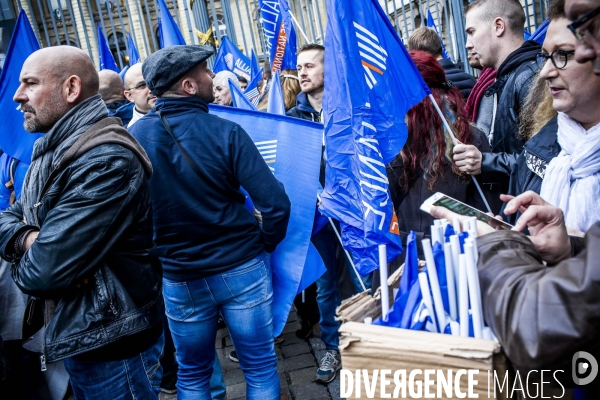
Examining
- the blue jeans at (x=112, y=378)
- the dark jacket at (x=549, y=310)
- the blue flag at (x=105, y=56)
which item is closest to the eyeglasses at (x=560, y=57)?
the dark jacket at (x=549, y=310)

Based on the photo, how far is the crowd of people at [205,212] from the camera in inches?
53.5

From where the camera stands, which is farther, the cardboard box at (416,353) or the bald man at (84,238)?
the bald man at (84,238)

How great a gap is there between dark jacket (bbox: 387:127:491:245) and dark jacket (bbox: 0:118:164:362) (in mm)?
1295

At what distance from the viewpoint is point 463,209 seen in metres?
1.75

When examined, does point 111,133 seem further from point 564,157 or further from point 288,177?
point 564,157

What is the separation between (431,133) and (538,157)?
24.1 inches

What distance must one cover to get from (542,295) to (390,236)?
1.36m

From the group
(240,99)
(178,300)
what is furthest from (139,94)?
(178,300)

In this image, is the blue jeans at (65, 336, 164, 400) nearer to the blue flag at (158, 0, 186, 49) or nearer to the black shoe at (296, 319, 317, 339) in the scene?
the black shoe at (296, 319, 317, 339)

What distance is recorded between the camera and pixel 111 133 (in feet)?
7.22

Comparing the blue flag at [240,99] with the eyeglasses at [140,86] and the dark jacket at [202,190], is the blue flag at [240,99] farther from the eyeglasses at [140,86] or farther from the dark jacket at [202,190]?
the dark jacket at [202,190]

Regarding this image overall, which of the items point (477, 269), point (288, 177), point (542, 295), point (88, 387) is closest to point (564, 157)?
point (477, 269)

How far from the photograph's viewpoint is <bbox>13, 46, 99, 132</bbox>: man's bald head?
2.29 metres

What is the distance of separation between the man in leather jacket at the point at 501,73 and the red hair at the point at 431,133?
0.35 ft
